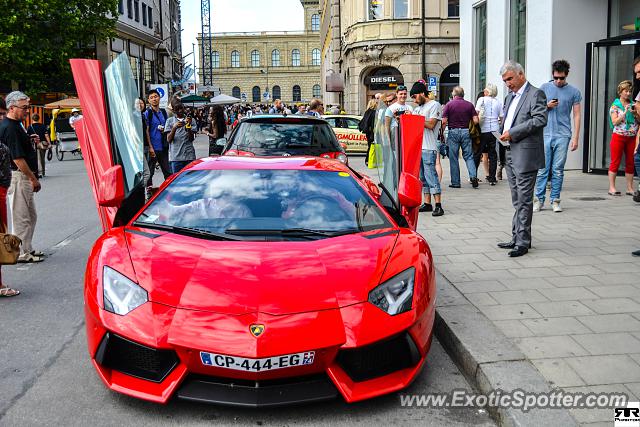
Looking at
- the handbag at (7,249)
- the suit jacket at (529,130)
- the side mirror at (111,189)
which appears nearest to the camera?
the side mirror at (111,189)

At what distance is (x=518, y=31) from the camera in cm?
1620

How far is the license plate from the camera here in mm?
3295

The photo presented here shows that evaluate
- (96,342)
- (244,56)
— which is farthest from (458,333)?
(244,56)

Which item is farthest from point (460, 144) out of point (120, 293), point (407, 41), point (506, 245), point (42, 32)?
point (42, 32)

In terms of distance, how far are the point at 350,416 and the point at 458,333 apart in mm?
1211

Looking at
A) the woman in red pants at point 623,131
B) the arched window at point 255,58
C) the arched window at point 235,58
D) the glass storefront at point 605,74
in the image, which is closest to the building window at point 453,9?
the glass storefront at point 605,74

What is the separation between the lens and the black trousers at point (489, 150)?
531 inches

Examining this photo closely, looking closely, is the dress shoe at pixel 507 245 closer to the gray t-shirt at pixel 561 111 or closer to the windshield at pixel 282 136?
the gray t-shirt at pixel 561 111

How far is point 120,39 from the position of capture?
159ft

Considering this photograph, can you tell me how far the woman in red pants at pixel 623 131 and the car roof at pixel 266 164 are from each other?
7.19 meters

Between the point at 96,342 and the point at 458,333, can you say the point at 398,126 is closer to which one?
the point at 458,333

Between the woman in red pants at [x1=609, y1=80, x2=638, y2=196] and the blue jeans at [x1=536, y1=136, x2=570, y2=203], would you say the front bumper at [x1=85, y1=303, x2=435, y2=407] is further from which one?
the woman in red pants at [x1=609, y1=80, x2=638, y2=196]

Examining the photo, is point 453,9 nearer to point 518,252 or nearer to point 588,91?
point 588,91

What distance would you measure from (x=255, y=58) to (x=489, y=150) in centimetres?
11465
